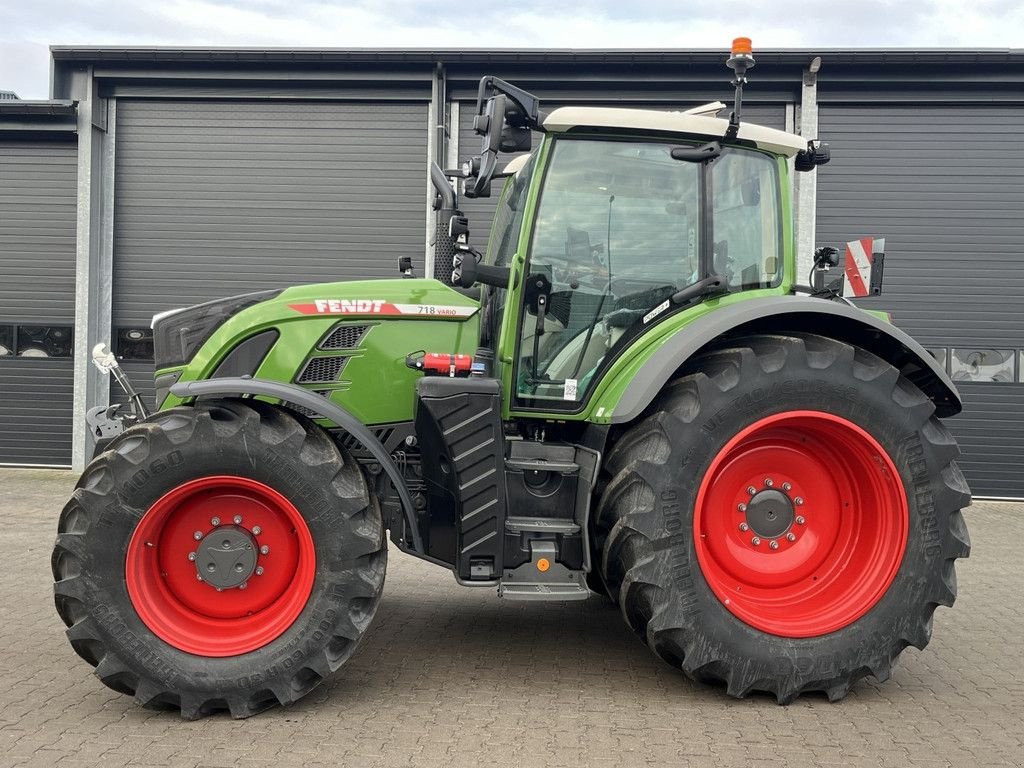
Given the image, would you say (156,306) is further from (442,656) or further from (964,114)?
(964,114)

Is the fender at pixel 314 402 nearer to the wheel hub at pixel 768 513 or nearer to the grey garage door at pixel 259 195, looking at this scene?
the wheel hub at pixel 768 513

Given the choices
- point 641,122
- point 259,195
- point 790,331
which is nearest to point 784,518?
point 790,331

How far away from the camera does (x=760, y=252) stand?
4.51m

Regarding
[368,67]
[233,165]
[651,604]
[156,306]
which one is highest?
[368,67]

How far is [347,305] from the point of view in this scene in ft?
14.0

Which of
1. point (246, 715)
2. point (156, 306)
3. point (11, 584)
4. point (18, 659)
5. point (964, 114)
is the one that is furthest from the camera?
point (156, 306)

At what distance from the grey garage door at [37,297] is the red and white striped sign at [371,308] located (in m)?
8.56

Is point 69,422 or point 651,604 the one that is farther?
point 69,422

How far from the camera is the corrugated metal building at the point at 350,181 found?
10.7 m

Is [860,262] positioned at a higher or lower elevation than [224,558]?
higher

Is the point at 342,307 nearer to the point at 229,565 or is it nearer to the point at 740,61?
the point at 229,565

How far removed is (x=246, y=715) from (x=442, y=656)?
1.10m

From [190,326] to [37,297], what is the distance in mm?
8411

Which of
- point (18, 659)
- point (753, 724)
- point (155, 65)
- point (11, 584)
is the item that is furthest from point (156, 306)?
point (753, 724)
